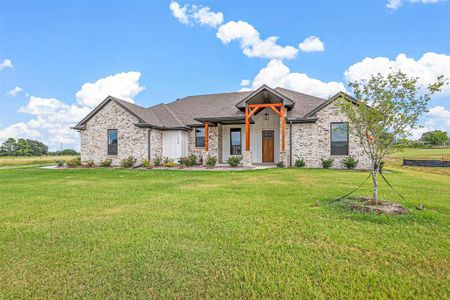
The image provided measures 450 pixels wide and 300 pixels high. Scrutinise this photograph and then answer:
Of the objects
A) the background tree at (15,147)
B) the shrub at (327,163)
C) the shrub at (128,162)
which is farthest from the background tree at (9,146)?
the shrub at (327,163)

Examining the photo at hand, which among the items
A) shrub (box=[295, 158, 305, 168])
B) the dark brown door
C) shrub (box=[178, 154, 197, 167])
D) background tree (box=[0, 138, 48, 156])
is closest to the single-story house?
the dark brown door

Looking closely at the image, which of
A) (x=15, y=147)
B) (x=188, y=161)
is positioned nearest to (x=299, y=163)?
(x=188, y=161)

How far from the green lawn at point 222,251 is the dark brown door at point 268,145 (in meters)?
13.5

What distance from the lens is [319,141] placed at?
16984 mm

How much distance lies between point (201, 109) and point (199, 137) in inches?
135

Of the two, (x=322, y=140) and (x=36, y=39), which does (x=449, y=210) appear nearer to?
(x=322, y=140)

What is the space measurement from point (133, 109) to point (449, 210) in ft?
64.9

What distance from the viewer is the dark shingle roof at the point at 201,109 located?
18.8 meters

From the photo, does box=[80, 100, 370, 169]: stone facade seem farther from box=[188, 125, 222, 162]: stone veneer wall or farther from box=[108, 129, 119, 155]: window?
box=[108, 129, 119, 155]: window

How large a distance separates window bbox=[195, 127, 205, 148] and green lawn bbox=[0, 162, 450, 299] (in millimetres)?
14053

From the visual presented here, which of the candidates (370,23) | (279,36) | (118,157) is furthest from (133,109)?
(370,23)

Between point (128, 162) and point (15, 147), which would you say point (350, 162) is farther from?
point (15, 147)

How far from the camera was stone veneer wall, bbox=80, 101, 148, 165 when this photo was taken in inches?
750

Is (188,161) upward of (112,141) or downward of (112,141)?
downward
